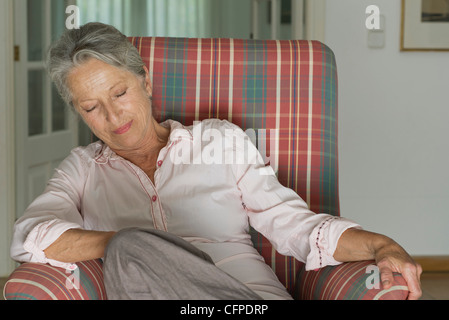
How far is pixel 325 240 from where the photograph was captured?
143 centimetres

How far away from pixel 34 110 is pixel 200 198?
205 centimetres

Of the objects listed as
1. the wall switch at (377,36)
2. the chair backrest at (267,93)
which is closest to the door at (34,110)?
the chair backrest at (267,93)

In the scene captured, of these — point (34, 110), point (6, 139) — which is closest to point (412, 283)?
point (6, 139)

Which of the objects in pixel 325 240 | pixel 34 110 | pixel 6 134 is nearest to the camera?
pixel 325 240

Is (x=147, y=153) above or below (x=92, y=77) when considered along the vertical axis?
below

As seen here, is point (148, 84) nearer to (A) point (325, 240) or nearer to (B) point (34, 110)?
(A) point (325, 240)

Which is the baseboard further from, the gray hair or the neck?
the gray hair

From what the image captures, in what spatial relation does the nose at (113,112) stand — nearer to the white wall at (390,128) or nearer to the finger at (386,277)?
the finger at (386,277)

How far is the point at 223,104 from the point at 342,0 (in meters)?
1.45

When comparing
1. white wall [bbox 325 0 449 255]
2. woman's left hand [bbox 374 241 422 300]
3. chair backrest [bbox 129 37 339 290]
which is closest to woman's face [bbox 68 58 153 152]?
chair backrest [bbox 129 37 339 290]

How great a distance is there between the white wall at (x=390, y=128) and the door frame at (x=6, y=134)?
5.11 ft
